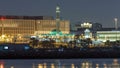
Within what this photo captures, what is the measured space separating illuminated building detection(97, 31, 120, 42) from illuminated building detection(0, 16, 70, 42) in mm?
9902

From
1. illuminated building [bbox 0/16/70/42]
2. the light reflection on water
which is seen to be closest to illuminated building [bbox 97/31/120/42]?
illuminated building [bbox 0/16/70/42]

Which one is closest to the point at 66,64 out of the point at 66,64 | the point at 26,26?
the point at 66,64

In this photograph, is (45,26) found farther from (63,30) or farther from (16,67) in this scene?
(16,67)

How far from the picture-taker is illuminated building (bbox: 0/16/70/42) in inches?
6176

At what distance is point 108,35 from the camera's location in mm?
167375

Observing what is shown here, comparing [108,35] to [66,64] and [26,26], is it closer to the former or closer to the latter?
[26,26]

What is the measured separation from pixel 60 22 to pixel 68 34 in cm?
415

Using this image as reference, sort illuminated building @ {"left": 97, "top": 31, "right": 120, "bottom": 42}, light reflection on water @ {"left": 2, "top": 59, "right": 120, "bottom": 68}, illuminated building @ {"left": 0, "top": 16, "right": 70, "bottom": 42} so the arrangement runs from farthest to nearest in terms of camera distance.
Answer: illuminated building @ {"left": 97, "top": 31, "right": 120, "bottom": 42} → illuminated building @ {"left": 0, "top": 16, "right": 70, "bottom": 42} → light reflection on water @ {"left": 2, "top": 59, "right": 120, "bottom": 68}

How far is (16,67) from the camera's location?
49.8 m

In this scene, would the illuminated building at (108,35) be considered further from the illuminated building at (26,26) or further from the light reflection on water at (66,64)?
the light reflection on water at (66,64)

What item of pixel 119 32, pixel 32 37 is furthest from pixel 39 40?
pixel 119 32

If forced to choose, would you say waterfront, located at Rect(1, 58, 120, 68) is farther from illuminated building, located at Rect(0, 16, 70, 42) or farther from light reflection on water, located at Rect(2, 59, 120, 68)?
illuminated building, located at Rect(0, 16, 70, 42)

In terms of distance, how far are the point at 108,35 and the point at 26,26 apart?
2402 cm

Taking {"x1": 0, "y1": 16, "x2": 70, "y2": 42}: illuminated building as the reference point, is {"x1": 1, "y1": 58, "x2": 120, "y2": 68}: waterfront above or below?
below
